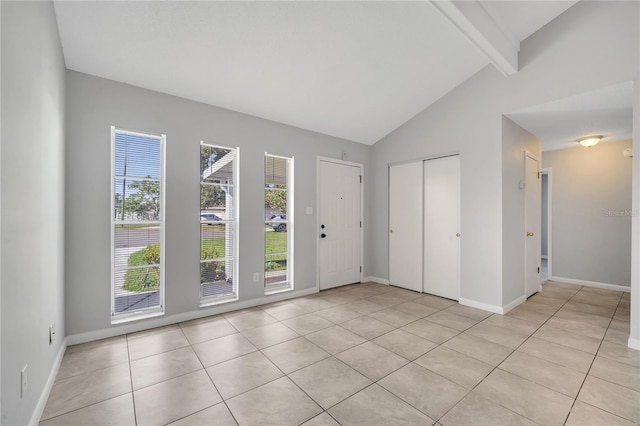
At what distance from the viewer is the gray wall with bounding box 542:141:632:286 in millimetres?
4617

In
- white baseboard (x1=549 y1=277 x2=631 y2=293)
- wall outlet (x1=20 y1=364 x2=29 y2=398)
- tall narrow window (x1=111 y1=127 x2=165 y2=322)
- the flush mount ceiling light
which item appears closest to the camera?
wall outlet (x1=20 y1=364 x2=29 y2=398)

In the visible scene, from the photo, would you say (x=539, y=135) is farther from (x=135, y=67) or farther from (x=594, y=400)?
(x=135, y=67)

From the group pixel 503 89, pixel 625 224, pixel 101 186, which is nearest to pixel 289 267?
pixel 101 186

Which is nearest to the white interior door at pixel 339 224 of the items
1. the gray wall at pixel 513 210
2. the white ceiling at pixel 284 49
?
the white ceiling at pixel 284 49

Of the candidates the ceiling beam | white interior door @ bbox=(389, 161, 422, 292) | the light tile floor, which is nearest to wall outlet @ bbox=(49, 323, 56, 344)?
the light tile floor

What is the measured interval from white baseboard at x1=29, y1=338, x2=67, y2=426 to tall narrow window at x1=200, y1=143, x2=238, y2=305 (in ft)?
4.35

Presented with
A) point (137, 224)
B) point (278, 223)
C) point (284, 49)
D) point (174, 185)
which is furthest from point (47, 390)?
point (284, 49)

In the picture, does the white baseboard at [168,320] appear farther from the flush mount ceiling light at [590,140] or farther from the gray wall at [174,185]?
the flush mount ceiling light at [590,140]

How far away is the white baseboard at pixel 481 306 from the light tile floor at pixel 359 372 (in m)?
0.15

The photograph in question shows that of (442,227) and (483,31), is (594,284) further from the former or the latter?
(483,31)

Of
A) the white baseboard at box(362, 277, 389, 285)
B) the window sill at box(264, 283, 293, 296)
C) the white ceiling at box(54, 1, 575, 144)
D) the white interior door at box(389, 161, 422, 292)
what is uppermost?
the white ceiling at box(54, 1, 575, 144)

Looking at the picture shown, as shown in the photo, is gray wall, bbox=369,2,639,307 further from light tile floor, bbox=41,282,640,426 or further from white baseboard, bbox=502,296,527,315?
light tile floor, bbox=41,282,640,426

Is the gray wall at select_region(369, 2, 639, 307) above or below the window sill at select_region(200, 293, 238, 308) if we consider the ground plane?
above

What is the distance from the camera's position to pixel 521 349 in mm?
2646
